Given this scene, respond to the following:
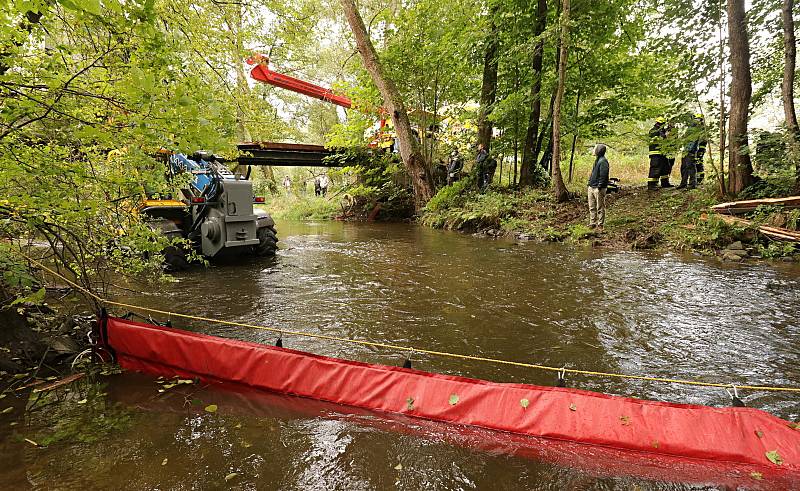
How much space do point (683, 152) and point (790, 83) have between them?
282cm

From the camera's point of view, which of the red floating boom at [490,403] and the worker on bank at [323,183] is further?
the worker on bank at [323,183]

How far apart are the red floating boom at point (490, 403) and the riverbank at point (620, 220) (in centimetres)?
654

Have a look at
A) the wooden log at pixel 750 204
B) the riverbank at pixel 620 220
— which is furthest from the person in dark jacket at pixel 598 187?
the wooden log at pixel 750 204

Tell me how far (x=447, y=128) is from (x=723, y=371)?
14146mm

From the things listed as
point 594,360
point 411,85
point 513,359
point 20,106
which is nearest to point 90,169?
point 20,106

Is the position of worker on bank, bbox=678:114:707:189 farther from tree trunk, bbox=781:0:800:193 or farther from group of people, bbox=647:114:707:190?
tree trunk, bbox=781:0:800:193

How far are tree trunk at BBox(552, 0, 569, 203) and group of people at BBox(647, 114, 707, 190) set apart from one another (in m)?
2.24

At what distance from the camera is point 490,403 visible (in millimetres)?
2396

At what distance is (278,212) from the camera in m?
25.9

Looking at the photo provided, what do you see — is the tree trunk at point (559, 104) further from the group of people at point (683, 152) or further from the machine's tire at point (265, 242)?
the machine's tire at point (265, 242)

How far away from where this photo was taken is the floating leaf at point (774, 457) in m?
1.88

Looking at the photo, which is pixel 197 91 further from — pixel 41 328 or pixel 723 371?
pixel 723 371

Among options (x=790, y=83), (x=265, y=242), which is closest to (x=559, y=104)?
(x=790, y=83)

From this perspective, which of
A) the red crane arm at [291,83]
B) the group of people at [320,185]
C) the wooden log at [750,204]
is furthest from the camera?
the group of people at [320,185]
